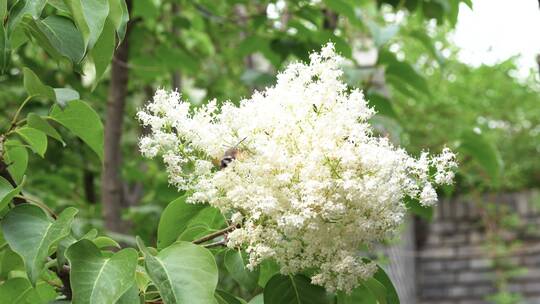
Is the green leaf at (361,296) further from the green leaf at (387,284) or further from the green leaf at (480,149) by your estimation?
the green leaf at (480,149)

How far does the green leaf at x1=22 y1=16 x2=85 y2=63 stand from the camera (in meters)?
0.93

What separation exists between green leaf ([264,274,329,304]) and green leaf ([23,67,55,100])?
36cm

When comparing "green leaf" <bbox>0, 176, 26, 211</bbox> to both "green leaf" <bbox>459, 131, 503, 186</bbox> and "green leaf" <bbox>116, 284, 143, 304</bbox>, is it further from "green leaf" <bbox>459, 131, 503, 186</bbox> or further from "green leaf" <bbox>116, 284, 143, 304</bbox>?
"green leaf" <bbox>459, 131, 503, 186</bbox>

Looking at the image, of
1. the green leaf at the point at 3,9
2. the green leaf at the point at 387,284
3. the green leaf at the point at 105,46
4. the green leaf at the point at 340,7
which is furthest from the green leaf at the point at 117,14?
the green leaf at the point at 340,7

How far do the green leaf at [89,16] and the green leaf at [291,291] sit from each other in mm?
352

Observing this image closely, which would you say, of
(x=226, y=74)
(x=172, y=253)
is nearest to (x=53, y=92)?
(x=172, y=253)

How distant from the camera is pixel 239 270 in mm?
942

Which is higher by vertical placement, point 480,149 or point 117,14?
point 117,14

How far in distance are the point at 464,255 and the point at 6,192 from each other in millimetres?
5447

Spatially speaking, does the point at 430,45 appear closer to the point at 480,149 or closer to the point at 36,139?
the point at 480,149

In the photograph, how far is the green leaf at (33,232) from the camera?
849 millimetres

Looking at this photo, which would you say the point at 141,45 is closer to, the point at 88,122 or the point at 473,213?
the point at 88,122

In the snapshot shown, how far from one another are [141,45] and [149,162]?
52cm

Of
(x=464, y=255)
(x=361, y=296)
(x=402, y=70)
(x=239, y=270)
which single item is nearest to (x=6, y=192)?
(x=239, y=270)
